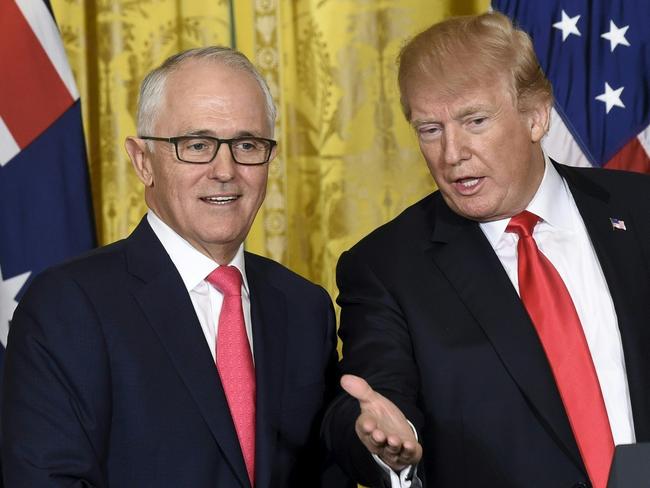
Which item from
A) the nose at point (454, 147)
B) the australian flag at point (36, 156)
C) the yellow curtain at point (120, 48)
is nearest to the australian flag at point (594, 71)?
the yellow curtain at point (120, 48)

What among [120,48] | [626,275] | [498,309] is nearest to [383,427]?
[498,309]

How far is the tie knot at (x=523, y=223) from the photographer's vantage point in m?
2.34

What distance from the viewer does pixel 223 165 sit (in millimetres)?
2150

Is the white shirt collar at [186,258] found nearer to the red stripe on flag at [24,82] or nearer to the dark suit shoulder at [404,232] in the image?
the dark suit shoulder at [404,232]

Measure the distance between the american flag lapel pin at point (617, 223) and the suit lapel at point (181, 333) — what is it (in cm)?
93

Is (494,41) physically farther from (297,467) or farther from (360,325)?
(297,467)

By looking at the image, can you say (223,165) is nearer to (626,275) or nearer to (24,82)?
(626,275)

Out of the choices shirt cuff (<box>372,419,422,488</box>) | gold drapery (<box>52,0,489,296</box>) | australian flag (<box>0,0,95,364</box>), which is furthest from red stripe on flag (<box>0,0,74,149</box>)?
shirt cuff (<box>372,419,422,488</box>)

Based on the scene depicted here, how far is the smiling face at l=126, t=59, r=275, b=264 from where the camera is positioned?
2.16 metres

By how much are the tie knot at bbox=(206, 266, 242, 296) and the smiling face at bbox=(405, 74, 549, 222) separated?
1.61 ft

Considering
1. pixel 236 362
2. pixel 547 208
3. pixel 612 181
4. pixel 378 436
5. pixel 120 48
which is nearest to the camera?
pixel 378 436

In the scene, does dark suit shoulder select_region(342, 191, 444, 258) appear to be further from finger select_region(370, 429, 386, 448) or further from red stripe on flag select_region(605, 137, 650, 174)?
red stripe on flag select_region(605, 137, 650, 174)

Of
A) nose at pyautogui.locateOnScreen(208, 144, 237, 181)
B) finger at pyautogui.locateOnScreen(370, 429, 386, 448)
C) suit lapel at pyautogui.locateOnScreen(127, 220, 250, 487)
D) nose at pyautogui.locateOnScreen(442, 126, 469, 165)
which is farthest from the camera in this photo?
nose at pyautogui.locateOnScreen(442, 126, 469, 165)

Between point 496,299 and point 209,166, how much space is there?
65 centimetres
